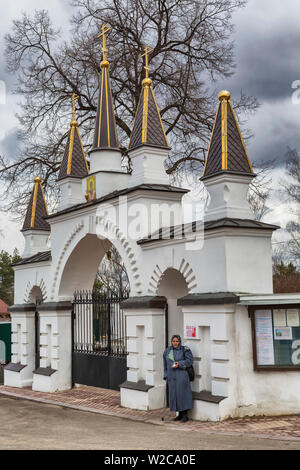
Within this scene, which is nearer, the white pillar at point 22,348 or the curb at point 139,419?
the curb at point 139,419

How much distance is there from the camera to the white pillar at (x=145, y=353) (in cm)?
1171

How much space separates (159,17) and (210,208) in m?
12.0

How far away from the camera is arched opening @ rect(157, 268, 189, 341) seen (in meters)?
12.1

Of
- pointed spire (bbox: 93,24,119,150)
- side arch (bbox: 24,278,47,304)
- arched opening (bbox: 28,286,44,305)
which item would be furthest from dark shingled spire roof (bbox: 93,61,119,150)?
arched opening (bbox: 28,286,44,305)

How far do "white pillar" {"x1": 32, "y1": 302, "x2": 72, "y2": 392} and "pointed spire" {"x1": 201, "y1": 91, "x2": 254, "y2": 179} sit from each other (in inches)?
259

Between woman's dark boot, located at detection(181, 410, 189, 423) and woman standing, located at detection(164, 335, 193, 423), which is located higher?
woman standing, located at detection(164, 335, 193, 423)

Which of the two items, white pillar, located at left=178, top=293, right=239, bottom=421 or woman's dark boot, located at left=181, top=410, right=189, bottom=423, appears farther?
woman's dark boot, located at left=181, top=410, right=189, bottom=423

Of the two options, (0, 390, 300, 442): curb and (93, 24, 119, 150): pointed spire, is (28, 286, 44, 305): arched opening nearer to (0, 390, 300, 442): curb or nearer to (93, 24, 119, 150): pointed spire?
(0, 390, 300, 442): curb

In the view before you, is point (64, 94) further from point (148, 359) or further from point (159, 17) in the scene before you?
point (148, 359)

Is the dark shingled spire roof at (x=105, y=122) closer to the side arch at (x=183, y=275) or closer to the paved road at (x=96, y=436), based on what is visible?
the side arch at (x=183, y=275)

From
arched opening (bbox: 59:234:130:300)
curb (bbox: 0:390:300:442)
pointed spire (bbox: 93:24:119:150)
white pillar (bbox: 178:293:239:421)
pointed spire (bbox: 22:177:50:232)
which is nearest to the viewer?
curb (bbox: 0:390:300:442)

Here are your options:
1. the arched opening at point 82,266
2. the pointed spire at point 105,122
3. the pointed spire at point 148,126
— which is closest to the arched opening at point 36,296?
the arched opening at point 82,266

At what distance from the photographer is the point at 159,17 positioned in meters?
20.8

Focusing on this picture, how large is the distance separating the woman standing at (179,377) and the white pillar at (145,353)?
1.15 m
